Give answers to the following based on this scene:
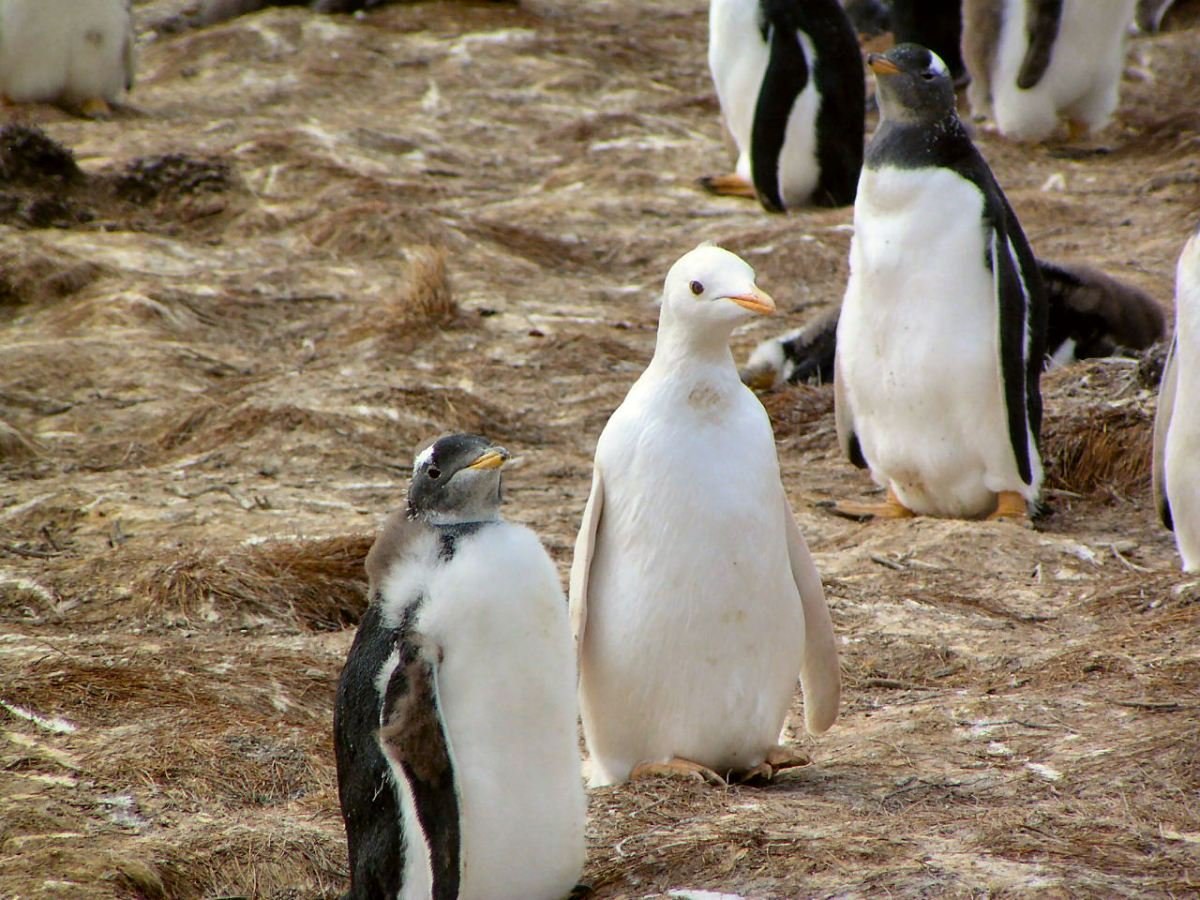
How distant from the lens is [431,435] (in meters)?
7.05

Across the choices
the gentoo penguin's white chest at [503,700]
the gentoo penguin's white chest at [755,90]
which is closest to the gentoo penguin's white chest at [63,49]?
the gentoo penguin's white chest at [755,90]

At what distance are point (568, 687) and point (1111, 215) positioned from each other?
26.1 ft

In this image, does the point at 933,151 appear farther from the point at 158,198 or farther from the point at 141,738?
the point at 158,198

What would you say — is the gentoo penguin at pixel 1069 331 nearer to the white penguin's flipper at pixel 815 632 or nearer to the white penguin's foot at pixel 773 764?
the white penguin's flipper at pixel 815 632

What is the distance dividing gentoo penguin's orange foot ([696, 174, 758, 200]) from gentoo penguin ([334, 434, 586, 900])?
8.19 metres

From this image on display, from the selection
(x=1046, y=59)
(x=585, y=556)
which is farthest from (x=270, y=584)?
(x=1046, y=59)

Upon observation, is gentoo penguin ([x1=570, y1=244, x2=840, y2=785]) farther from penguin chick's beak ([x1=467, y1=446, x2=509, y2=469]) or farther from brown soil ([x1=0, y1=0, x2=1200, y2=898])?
penguin chick's beak ([x1=467, y1=446, x2=509, y2=469])

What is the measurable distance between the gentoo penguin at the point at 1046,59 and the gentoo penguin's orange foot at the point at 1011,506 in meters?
6.32

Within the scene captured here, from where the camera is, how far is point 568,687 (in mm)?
3111

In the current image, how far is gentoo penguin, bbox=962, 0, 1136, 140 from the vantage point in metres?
11.8

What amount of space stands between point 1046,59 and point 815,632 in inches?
343

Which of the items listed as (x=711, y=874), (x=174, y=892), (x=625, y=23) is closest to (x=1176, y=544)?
(x=711, y=874)

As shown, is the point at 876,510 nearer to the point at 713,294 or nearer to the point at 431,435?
the point at 431,435

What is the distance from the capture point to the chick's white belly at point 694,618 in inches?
146
